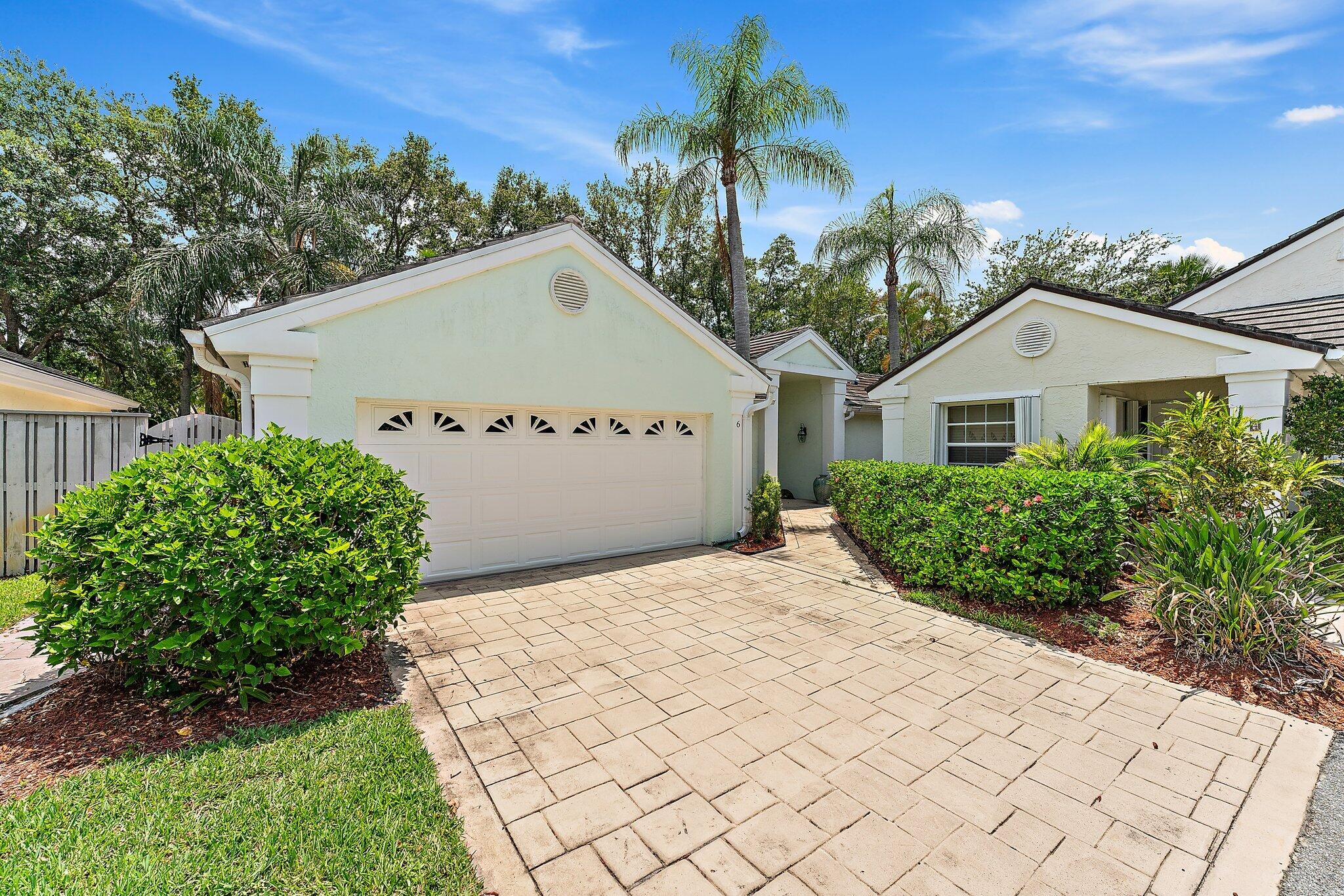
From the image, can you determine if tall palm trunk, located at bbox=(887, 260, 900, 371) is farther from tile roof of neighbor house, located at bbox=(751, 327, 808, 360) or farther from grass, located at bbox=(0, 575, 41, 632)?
grass, located at bbox=(0, 575, 41, 632)

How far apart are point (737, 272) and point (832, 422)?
5.49m

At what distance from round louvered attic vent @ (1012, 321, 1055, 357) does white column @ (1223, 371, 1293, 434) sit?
7.87 feet

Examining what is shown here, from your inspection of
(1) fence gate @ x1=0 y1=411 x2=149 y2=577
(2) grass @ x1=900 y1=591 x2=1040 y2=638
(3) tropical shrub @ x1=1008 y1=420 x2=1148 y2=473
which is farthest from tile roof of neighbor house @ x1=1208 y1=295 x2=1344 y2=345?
(1) fence gate @ x1=0 y1=411 x2=149 y2=577

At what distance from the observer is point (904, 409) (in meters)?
11.8

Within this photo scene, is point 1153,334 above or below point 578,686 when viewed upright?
above

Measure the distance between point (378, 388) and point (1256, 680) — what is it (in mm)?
8866

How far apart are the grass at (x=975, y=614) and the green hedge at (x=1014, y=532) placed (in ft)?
0.70

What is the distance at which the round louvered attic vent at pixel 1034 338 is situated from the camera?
380 inches

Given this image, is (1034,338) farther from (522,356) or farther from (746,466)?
(522,356)

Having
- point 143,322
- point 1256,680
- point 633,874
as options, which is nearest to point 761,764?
point 633,874

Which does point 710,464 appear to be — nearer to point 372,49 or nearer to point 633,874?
point 633,874

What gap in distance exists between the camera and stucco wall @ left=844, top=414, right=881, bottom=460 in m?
17.0

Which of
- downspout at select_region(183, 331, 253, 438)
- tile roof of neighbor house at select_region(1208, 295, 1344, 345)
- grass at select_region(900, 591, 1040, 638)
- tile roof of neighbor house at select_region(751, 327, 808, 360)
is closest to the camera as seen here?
grass at select_region(900, 591, 1040, 638)

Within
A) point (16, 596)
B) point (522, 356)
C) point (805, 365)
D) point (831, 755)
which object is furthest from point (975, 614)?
point (16, 596)
